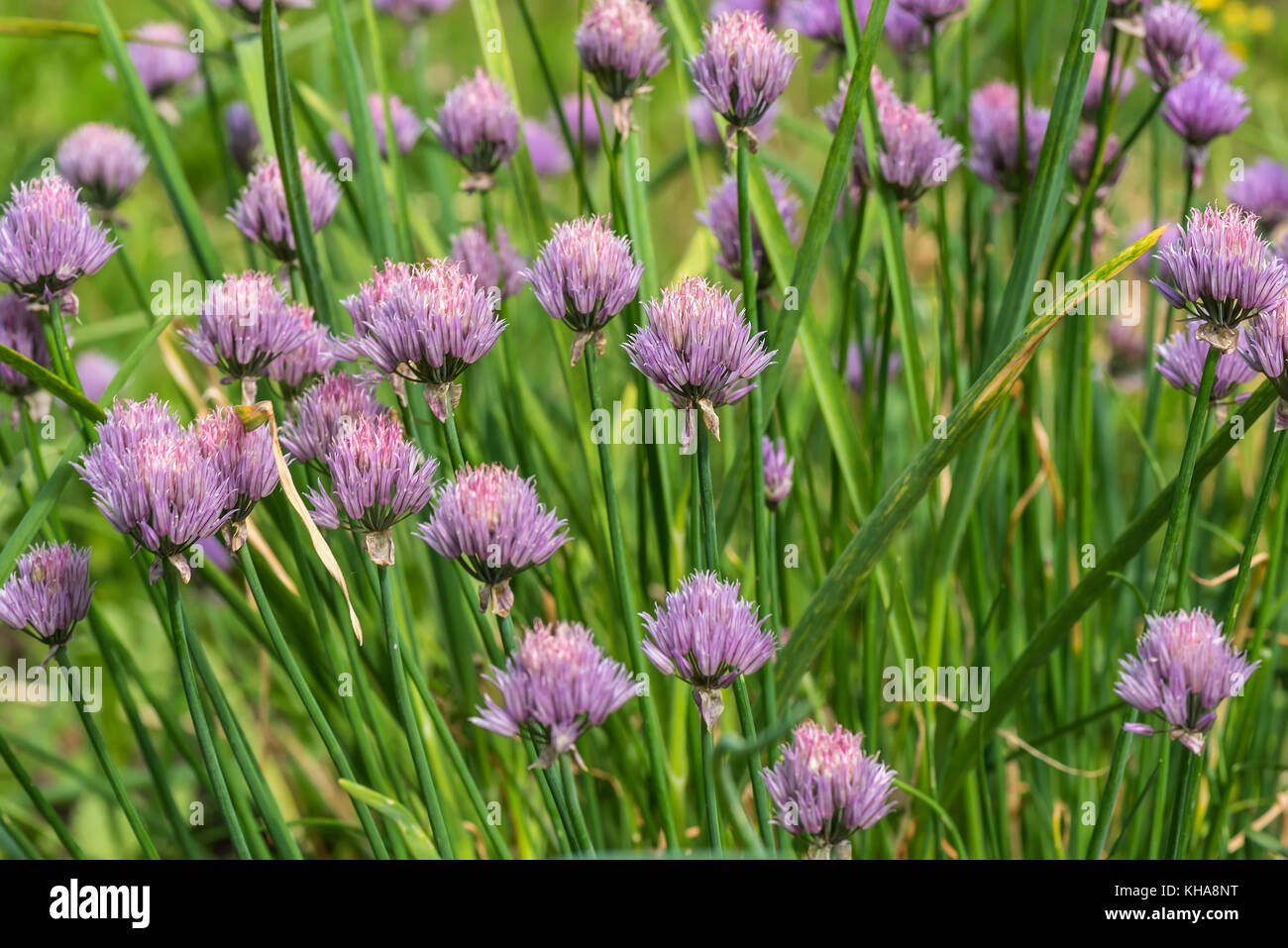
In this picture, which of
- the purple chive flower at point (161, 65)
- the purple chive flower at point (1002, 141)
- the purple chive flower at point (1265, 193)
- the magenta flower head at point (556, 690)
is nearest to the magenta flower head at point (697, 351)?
the magenta flower head at point (556, 690)

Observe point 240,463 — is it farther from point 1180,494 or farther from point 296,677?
point 1180,494

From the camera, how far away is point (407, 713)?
848 millimetres

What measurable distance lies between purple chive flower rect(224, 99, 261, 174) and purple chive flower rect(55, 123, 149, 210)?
240mm

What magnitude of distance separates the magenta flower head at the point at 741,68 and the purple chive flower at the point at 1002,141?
0.46 meters

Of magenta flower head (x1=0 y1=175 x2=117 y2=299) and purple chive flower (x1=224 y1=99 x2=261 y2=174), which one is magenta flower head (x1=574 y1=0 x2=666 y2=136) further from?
purple chive flower (x1=224 y1=99 x2=261 y2=174)

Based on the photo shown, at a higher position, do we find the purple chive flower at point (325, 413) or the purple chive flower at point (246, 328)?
the purple chive flower at point (246, 328)

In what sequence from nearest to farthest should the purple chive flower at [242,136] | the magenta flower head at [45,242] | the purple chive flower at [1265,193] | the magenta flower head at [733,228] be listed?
the magenta flower head at [45,242] < the magenta flower head at [733,228] < the purple chive flower at [1265,193] < the purple chive flower at [242,136]

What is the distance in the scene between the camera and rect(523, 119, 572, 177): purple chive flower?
2037 millimetres

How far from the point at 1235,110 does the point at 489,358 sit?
0.90 metres

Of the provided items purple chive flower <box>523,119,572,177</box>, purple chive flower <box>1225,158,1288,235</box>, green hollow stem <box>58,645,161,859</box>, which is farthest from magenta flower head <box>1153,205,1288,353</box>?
purple chive flower <box>523,119,572,177</box>

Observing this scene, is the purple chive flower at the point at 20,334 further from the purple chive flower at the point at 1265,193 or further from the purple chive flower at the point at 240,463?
the purple chive flower at the point at 1265,193

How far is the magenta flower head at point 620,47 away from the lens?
39.6 inches

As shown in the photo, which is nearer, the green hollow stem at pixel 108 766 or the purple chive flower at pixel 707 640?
the purple chive flower at pixel 707 640
